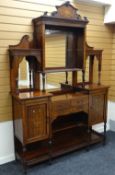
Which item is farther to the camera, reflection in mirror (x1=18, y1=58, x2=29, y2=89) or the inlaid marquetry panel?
the inlaid marquetry panel

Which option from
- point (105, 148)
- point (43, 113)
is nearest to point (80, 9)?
point (43, 113)

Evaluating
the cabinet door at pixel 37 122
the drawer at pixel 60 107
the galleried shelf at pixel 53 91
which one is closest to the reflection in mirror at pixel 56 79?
the galleried shelf at pixel 53 91

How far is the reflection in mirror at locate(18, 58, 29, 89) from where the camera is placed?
264 centimetres

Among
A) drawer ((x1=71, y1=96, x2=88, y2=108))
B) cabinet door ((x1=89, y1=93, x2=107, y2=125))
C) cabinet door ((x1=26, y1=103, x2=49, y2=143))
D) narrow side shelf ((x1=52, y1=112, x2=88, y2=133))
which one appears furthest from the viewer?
cabinet door ((x1=89, y1=93, x2=107, y2=125))

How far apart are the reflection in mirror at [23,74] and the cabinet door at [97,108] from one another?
0.97m

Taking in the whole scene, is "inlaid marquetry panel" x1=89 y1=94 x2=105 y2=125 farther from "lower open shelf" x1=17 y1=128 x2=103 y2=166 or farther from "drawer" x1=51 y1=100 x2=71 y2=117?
"drawer" x1=51 y1=100 x2=71 y2=117

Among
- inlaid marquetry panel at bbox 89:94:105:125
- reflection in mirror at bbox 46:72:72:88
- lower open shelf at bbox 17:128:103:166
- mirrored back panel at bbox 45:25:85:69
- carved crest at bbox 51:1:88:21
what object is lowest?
lower open shelf at bbox 17:128:103:166

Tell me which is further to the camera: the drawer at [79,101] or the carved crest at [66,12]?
the drawer at [79,101]

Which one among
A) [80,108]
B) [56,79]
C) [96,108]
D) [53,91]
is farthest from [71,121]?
[56,79]

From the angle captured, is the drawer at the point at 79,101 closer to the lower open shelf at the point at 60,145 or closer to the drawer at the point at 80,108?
the drawer at the point at 80,108

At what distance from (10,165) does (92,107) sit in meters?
1.42

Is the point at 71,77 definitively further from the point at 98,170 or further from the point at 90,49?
the point at 98,170

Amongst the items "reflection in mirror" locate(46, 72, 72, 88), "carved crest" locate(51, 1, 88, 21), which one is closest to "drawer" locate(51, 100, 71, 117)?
"reflection in mirror" locate(46, 72, 72, 88)

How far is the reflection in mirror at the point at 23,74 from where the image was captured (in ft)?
8.66
